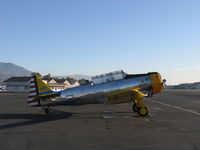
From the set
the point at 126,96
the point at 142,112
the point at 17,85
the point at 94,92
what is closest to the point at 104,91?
the point at 94,92

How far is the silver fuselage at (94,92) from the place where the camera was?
12.9 metres

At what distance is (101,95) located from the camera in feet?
42.6

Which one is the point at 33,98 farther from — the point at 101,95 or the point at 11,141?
the point at 11,141

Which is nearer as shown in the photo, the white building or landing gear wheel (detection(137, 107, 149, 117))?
landing gear wheel (detection(137, 107, 149, 117))

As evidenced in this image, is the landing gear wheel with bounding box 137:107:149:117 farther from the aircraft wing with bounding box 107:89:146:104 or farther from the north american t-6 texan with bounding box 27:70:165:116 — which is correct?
the aircraft wing with bounding box 107:89:146:104

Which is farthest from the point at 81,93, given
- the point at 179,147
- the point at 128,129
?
the point at 179,147

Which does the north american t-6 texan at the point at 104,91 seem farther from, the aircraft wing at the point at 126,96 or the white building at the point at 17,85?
the white building at the point at 17,85

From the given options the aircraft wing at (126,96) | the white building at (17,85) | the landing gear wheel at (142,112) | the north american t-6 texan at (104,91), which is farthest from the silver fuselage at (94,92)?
the white building at (17,85)

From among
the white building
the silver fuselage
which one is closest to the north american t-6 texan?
the silver fuselage

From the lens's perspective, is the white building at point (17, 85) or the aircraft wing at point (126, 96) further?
the white building at point (17, 85)

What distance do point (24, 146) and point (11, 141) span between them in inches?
36.2

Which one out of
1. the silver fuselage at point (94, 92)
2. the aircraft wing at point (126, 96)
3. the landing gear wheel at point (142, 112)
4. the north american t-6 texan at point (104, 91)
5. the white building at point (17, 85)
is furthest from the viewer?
the white building at point (17, 85)

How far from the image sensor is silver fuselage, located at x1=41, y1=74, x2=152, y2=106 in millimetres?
12930

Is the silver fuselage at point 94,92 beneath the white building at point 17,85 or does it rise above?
beneath
